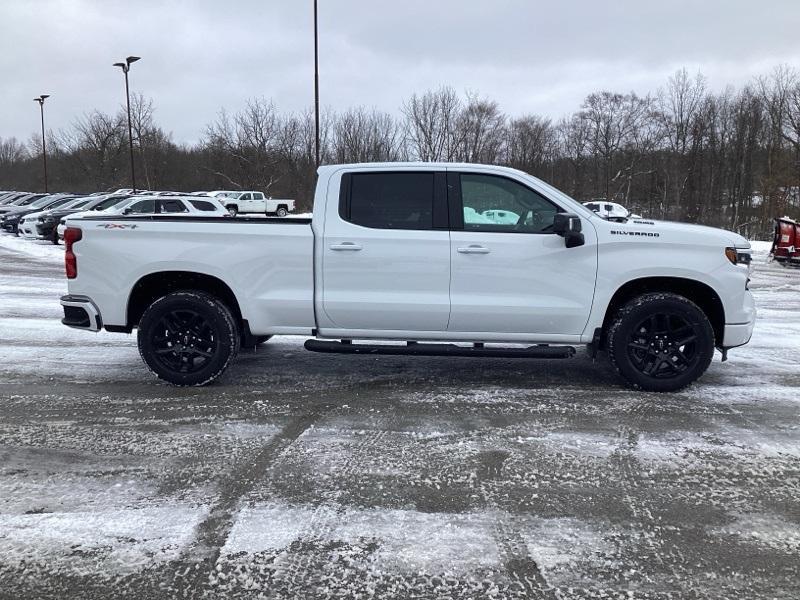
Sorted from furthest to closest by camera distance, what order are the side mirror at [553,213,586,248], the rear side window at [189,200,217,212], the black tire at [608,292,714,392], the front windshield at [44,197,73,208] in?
1. the front windshield at [44,197,73,208]
2. the rear side window at [189,200,217,212]
3. the black tire at [608,292,714,392]
4. the side mirror at [553,213,586,248]

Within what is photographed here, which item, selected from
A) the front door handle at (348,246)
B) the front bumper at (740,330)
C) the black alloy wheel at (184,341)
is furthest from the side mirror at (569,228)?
the black alloy wheel at (184,341)

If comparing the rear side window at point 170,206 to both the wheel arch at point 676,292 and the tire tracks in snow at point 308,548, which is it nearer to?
the wheel arch at point 676,292

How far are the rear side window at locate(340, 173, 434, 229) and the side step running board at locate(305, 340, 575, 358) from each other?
1.07 metres

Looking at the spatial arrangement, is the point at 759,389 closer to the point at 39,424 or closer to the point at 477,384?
the point at 477,384

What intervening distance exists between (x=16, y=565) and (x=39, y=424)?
6.81 ft

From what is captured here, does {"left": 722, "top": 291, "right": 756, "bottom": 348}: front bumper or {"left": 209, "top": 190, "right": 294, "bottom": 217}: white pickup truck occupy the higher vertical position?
{"left": 209, "top": 190, "right": 294, "bottom": 217}: white pickup truck

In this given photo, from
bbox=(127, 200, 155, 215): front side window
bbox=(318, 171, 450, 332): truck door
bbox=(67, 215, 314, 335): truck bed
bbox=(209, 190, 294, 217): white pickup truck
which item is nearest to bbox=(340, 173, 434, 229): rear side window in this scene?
bbox=(318, 171, 450, 332): truck door

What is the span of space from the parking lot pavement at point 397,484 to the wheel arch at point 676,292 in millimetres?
616

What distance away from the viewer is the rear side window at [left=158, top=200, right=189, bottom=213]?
19578 mm

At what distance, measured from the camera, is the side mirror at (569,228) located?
512cm

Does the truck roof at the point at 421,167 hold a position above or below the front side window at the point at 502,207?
above

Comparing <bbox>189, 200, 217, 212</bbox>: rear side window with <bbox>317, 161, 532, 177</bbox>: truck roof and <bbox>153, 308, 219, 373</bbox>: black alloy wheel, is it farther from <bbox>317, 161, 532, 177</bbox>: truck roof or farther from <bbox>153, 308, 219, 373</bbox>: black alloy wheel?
<bbox>317, 161, 532, 177</bbox>: truck roof

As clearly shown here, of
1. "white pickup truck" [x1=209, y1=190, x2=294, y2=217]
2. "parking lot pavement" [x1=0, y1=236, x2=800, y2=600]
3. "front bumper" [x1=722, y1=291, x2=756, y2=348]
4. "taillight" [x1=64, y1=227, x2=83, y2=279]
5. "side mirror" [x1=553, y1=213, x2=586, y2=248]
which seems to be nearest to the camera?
"parking lot pavement" [x1=0, y1=236, x2=800, y2=600]

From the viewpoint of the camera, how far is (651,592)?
279 cm
